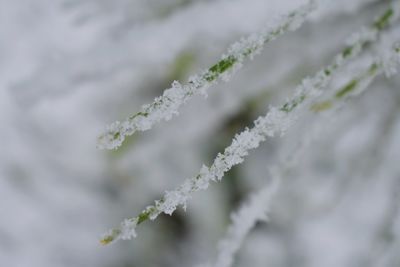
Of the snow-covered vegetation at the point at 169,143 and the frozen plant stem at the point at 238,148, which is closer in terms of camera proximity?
the frozen plant stem at the point at 238,148

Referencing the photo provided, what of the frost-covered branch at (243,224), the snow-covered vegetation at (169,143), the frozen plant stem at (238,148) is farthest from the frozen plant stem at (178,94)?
the snow-covered vegetation at (169,143)

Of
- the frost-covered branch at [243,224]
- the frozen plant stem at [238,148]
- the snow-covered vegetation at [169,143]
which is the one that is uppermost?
the snow-covered vegetation at [169,143]

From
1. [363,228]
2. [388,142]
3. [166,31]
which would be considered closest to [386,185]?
[363,228]

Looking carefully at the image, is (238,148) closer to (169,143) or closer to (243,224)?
(243,224)

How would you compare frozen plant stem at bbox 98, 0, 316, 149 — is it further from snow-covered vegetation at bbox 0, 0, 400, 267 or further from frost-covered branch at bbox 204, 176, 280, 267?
snow-covered vegetation at bbox 0, 0, 400, 267

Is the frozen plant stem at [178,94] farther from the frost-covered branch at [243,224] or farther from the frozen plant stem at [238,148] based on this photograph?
the frost-covered branch at [243,224]

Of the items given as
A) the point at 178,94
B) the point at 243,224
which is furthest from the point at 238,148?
the point at 243,224
